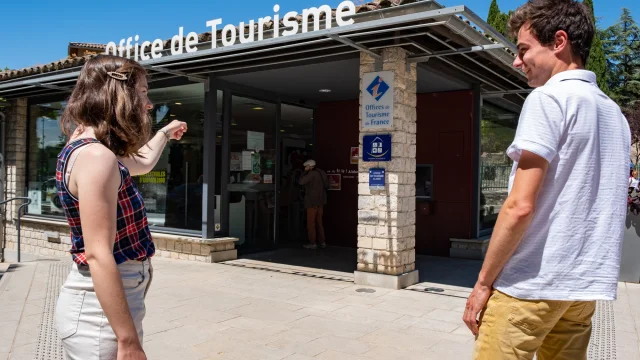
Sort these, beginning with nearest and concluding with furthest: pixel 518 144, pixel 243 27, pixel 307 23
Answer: pixel 518 144
pixel 307 23
pixel 243 27

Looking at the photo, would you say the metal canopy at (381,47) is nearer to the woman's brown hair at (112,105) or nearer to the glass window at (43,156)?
the glass window at (43,156)

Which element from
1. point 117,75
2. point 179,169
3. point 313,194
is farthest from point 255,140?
point 117,75

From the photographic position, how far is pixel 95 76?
1.75 metres

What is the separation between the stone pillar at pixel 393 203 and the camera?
648 cm

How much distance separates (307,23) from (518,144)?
4802 millimetres

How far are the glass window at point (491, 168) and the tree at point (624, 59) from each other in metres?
28.2

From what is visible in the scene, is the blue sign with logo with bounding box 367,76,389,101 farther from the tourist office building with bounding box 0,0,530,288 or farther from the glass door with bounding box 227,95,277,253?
the glass door with bounding box 227,95,277,253

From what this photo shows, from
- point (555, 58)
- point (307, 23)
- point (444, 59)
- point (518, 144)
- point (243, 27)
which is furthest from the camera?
point (444, 59)

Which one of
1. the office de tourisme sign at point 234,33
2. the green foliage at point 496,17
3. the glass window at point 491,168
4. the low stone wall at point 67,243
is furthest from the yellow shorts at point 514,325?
the green foliage at point 496,17

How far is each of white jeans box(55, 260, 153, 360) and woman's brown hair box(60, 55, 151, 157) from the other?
16.5 inches

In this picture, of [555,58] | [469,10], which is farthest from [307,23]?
[555,58]

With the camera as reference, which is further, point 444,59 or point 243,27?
point 444,59

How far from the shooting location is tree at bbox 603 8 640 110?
113 ft

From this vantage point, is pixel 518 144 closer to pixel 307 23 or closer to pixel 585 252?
pixel 585 252
